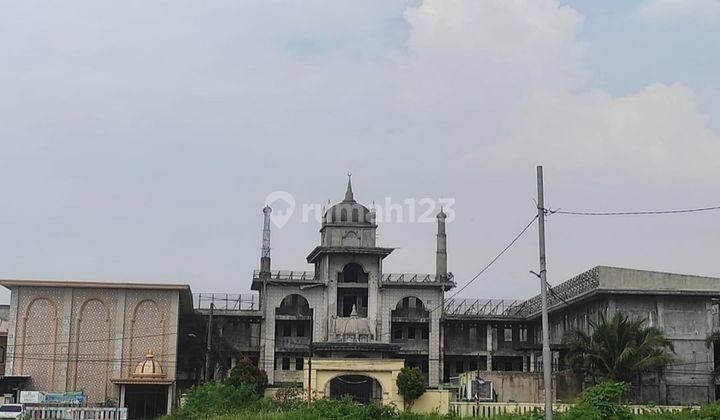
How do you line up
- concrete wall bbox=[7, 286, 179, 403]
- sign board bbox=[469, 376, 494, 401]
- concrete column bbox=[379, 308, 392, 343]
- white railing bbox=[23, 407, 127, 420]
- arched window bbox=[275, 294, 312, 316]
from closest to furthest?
1. white railing bbox=[23, 407, 127, 420]
2. sign board bbox=[469, 376, 494, 401]
3. concrete wall bbox=[7, 286, 179, 403]
4. concrete column bbox=[379, 308, 392, 343]
5. arched window bbox=[275, 294, 312, 316]

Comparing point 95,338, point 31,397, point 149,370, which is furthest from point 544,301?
point 95,338

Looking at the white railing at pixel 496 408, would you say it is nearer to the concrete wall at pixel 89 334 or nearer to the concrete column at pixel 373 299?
the concrete wall at pixel 89 334

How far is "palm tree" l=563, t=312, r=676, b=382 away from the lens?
54.1 metres

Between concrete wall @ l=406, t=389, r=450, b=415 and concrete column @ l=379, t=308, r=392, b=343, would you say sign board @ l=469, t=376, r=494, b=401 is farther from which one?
concrete column @ l=379, t=308, r=392, b=343

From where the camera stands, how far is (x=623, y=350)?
2137 inches

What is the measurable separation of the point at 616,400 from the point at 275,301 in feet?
143

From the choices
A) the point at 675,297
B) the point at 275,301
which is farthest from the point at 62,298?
the point at 675,297

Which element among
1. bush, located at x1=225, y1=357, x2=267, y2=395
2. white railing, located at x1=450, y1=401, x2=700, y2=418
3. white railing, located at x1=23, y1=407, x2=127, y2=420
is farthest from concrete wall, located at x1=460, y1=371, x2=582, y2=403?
white railing, located at x1=23, y1=407, x2=127, y2=420

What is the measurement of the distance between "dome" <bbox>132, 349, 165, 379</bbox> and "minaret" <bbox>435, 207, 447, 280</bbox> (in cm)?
2417

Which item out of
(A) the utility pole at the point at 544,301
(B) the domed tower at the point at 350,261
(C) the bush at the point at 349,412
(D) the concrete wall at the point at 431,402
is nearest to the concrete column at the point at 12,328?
(B) the domed tower at the point at 350,261

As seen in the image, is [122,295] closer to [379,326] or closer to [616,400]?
[379,326]

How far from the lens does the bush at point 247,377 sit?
55.0 meters

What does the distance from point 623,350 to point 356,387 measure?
16.3 metres

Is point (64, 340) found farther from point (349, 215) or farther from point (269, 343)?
point (349, 215)
